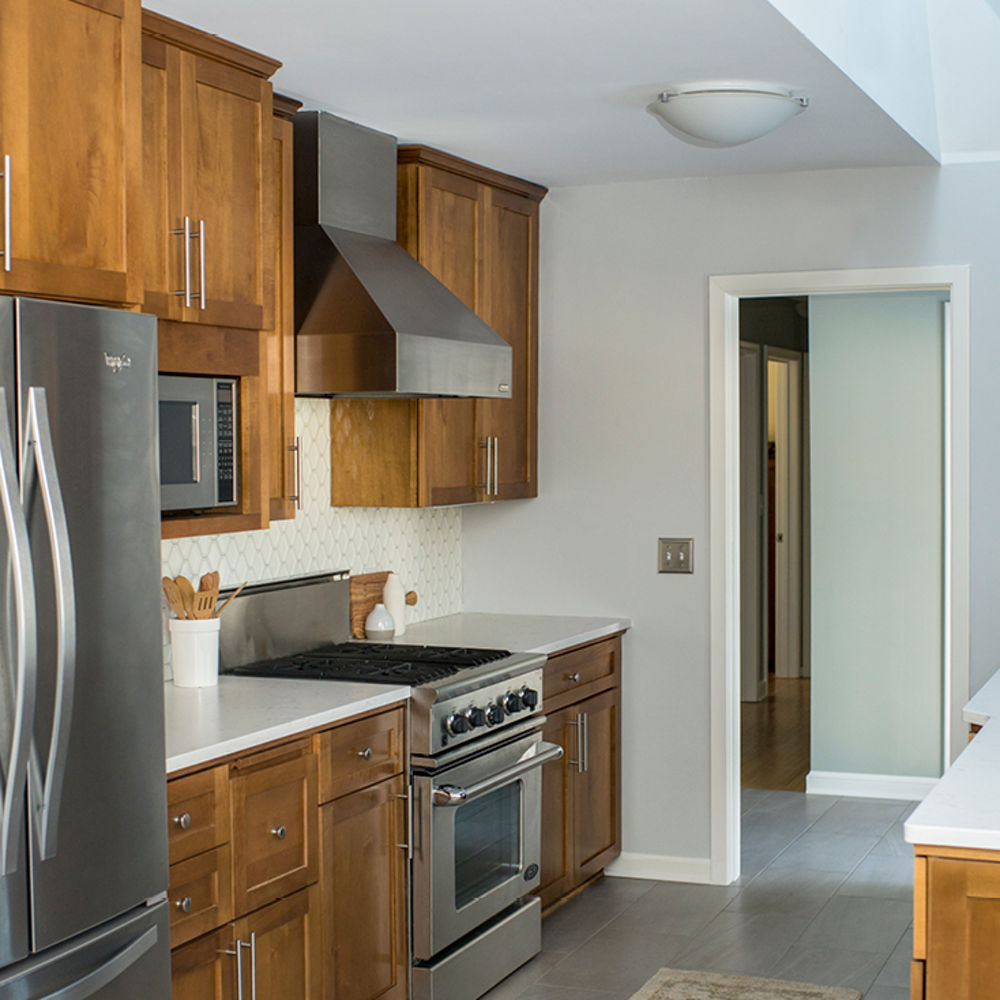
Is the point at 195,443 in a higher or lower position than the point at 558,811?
higher

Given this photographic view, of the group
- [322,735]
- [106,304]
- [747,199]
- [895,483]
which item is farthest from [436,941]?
[895,483]

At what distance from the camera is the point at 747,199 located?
4.77m

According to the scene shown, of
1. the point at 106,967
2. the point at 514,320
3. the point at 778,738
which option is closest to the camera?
the point at 106,967

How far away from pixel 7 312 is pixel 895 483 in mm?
4568

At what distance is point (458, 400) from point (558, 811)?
1367mm

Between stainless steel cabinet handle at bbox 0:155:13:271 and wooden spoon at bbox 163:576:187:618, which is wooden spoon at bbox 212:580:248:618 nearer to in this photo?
wooden spoon at bbox 163:576:187:618

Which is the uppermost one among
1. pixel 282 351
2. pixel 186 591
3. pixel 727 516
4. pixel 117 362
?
pixel 282 351

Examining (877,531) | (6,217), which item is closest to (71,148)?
(6,217)

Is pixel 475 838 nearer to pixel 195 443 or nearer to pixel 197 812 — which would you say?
pixel 197 812

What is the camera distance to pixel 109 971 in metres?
2.32

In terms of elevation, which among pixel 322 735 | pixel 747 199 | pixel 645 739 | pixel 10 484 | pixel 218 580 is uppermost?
pixel 747 199

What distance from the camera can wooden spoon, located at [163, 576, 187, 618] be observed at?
3.39 meters

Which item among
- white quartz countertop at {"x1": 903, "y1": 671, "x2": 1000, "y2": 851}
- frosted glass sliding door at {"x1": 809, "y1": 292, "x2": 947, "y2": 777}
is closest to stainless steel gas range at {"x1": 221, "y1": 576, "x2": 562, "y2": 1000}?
white quartz countertop at {"x1": 903, "y1": 671, "x2": 1000, "y2": 851}

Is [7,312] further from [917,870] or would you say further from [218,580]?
[917,870]
